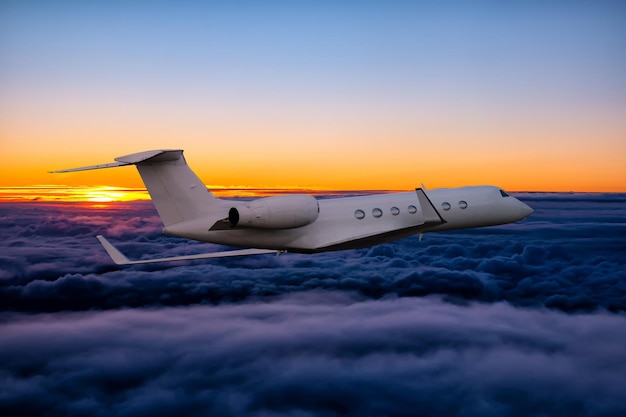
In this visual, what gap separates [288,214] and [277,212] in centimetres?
57

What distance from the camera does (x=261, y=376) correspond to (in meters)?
28.5

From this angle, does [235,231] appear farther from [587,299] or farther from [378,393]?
[587,299]

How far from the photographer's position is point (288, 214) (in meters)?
22.6

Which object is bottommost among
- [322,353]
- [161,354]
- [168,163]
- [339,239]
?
[161,354]

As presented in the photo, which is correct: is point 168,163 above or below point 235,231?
above

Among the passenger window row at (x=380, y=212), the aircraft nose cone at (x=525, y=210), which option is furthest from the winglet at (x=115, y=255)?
the aircraft nose cone at (x=525, y=210)

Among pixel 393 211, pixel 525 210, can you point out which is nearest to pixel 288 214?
pixel 393 211

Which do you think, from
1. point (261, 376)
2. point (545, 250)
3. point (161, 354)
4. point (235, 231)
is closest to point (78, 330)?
point (161, 354)

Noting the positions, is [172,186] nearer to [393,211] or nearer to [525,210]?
[393,211]

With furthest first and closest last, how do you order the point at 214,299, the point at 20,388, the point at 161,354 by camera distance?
the point at 214,299 < the point at 161,354 < the point at 20,388

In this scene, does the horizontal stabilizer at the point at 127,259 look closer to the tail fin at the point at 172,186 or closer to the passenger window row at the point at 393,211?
the tail fin at the point at 172,186

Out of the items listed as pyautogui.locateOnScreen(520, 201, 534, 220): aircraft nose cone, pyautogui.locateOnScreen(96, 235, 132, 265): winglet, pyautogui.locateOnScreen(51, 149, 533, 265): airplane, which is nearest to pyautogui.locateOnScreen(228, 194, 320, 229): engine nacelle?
pyautogui.locateOnScreen(51, 149, 533, 265): airplane

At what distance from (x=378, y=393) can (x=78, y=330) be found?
26091 millimetres

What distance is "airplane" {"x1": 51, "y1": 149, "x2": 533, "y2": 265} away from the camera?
21.8 metres
